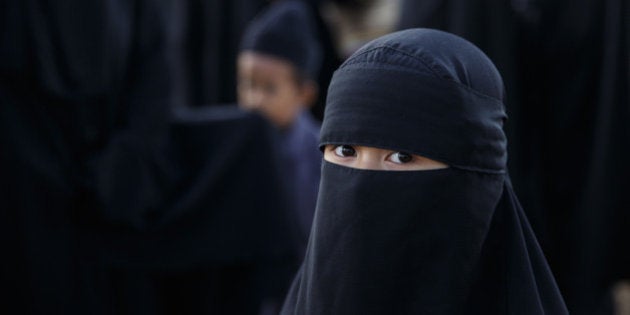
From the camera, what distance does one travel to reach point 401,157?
1.87 metres

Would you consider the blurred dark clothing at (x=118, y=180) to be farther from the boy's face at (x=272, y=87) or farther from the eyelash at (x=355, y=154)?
the eyelash at (x=355, y=154)

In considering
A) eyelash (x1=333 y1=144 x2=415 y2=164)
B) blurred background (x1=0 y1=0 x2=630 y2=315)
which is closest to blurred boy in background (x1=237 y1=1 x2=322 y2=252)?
blurred background (x1=0 y1=0 x2=630 y2=315)

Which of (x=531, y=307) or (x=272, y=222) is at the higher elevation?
(x=531, y=307)

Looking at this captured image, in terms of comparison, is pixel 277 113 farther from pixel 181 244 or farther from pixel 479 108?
pixel 479 108

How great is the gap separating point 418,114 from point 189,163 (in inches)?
69.1

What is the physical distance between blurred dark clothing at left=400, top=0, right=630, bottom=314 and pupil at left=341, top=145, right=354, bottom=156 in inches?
70.9

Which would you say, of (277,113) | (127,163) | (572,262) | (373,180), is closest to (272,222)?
(127,163)

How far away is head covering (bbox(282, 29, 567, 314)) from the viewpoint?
5.95 feet

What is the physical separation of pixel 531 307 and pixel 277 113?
8.59 ft

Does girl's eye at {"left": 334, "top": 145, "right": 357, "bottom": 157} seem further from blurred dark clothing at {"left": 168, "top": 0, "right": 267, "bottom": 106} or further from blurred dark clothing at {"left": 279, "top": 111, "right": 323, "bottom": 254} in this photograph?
blurred dark clothing at {"left": 168, "top": 0, "right": 267, "bottom": 106}

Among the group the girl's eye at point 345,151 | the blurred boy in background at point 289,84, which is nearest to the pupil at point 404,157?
the girl's eye at point 345,151

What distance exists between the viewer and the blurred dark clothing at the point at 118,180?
3.08m

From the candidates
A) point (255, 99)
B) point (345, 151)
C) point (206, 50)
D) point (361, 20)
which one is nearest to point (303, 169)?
point (255, 99)

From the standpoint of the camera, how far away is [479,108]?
1.83 m
